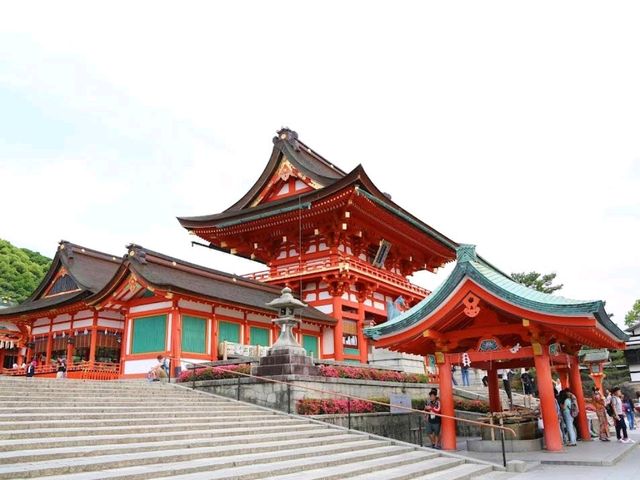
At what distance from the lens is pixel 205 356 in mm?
20609

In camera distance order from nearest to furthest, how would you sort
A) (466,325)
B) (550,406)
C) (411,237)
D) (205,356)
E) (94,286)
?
(550,406) → (466,325) → (205,356) → (94,286) → (411,237)

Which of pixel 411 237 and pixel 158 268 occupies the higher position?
pixel 411 237

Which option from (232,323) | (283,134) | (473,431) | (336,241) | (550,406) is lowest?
(473,431)

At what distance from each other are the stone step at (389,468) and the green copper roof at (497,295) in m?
2.99

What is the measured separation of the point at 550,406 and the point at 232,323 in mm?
13603

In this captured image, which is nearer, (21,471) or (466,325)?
(21,471)

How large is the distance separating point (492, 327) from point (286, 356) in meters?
5.80

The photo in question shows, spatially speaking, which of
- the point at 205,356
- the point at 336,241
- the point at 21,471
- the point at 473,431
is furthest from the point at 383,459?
the point at 336,241

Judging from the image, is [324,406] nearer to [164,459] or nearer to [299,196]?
[164,459]

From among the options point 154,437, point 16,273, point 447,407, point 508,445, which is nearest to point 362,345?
point 447,407

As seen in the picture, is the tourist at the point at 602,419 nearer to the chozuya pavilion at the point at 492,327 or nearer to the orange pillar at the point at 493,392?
the chozuya pavilion at the point at 492,327

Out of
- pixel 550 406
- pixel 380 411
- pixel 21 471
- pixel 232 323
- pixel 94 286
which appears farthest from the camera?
pixel 94 286

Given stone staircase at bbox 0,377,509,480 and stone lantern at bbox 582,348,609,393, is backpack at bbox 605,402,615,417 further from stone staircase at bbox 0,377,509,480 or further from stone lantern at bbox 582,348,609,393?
stone lantern at bbox 582,348,609,393

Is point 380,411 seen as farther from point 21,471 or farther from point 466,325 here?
point 21,471
